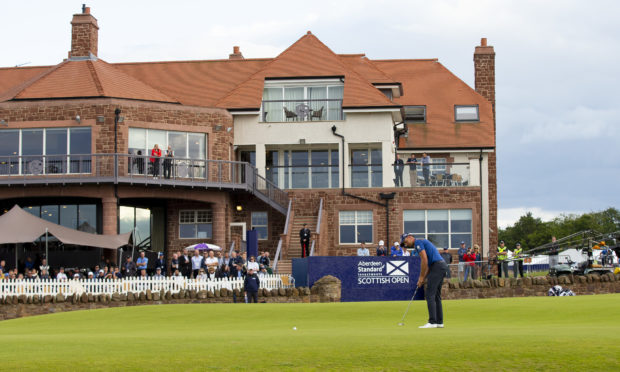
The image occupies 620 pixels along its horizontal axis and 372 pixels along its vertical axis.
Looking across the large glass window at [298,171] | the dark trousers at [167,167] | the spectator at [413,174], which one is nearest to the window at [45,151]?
the dark trousers at [167,167]

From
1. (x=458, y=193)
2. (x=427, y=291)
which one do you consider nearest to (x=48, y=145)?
(x=458, y=193)

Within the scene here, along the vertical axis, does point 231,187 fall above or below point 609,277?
above

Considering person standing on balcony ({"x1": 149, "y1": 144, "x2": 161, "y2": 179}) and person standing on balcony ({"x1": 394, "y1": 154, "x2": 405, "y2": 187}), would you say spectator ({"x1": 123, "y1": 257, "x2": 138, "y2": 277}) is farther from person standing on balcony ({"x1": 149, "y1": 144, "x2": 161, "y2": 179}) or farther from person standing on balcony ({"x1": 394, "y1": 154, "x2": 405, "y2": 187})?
person standing on balcony ({"x1": 394, "y1": 154, "x2": 405, "y2": 187})

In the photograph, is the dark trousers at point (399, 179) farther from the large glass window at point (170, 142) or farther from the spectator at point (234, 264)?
the spectator at point (234, 264)

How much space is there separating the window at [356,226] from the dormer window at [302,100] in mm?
4670

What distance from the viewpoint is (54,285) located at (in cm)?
2920

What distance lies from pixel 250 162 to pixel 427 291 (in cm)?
2789

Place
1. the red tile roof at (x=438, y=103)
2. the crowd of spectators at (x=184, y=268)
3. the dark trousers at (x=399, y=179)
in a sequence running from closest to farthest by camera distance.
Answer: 1. the crowd of spectators at (x=184, y=268)
2. the dark trousers at (x=399, y=179)
3. the red tile roof at (x=438, y=103)

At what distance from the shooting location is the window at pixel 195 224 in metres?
39.6

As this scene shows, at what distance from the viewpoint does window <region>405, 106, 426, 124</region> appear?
4809cm

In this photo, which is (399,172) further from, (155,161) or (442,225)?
(155,161)

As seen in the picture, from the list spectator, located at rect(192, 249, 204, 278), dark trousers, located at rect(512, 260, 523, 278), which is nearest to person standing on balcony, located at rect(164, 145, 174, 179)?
spectator, located at rect(192, 249, 204, 278)

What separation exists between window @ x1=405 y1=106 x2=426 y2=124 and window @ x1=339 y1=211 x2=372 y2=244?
30.5 ft

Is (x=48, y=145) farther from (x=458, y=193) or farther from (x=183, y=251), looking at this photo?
(x=458, y=193)
